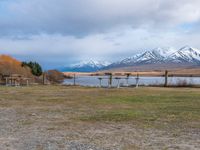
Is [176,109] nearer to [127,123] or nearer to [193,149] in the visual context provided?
[127,123]

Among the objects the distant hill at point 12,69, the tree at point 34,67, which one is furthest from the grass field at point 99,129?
the tree at point 34,67

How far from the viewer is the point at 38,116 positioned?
44.5 feet

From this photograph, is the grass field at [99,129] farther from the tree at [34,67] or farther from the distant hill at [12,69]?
the tree at [34,67]

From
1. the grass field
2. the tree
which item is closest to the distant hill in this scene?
the tree

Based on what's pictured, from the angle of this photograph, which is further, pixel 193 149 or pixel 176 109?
pixel 176 109

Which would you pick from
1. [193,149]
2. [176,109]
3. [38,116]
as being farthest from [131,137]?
[176,109]

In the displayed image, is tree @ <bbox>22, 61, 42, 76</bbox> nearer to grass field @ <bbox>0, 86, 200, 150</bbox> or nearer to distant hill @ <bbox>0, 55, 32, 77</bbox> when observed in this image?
distant hill @ <bbox>0, 55, 32, 77</bbox>

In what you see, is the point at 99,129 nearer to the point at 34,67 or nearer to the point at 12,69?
the point at 12,69

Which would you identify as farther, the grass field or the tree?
the tree

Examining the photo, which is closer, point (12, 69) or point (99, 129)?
point (99, 129)

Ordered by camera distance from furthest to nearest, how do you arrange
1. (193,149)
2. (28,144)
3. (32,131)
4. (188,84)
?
(188,84), (32,131), (28,144), (193,149)

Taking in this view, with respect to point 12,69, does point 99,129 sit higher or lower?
lower

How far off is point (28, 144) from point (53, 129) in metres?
2.09

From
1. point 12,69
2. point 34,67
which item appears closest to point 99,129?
point 12,69
